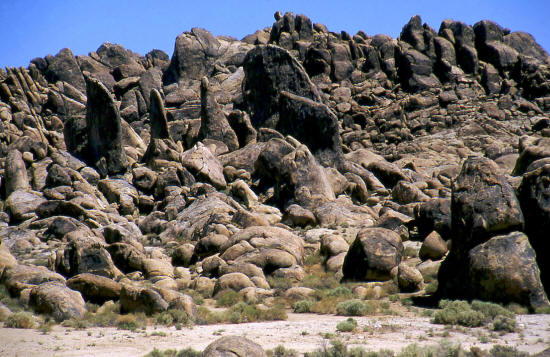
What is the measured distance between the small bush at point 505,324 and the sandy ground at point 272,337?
209 millimetres

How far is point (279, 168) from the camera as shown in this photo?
40.2 m

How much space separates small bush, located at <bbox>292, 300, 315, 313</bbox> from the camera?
665 inches

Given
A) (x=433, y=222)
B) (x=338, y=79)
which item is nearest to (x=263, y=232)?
(x=433, y=222)

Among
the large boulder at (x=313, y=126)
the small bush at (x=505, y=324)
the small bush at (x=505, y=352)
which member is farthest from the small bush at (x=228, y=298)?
the large boulder at (x=313, y=126)

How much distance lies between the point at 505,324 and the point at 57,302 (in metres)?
12.4

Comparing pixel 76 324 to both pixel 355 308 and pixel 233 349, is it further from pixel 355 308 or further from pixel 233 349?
pixel 355 308

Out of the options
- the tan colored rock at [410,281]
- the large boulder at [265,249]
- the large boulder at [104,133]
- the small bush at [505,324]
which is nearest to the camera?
the small bush at [505,324]

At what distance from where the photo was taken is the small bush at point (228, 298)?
17.8 m

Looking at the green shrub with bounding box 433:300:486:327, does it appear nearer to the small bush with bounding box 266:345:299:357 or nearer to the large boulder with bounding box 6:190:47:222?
the small bush with bounding box 266:345:299:357

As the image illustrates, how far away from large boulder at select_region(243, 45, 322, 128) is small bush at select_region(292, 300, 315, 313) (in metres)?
40.1

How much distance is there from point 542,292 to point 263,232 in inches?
537

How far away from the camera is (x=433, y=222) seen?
26.3 meters

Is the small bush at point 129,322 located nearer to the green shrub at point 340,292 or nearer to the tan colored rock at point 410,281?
the green shrub at point 340,292

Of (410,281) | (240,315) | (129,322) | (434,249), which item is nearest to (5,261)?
(129,322)
